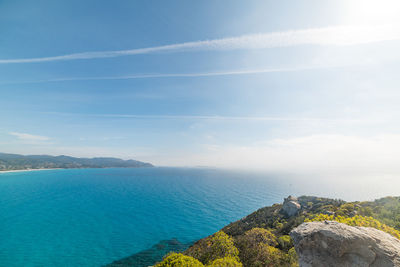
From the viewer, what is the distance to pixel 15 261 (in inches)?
1139

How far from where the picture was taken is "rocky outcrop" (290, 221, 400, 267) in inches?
331

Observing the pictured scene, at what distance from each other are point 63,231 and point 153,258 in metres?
29.7

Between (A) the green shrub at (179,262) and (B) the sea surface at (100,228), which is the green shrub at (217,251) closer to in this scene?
(A) the green shrub at (179,262)

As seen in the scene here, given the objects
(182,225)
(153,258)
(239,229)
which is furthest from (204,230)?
(153,258)

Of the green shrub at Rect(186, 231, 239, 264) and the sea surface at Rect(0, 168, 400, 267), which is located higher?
the green shrub at Rect(186, 231, 239, 264)

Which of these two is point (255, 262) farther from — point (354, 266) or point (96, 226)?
point (96, 226)

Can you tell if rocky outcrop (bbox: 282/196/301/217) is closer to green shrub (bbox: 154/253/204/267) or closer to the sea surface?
the sea surface

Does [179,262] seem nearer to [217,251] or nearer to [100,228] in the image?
[217,251]

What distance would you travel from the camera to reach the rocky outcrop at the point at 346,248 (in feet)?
27.6

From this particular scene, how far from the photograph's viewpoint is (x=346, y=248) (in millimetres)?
8695

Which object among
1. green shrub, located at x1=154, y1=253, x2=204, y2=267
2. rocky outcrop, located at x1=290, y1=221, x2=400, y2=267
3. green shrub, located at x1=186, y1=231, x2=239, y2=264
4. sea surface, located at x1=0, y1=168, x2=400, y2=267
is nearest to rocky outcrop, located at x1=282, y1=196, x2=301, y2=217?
sea surface, located at x1=0, y1=168, x2=400, y2=267

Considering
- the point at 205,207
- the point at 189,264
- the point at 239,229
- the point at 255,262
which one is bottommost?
the point at 205,207

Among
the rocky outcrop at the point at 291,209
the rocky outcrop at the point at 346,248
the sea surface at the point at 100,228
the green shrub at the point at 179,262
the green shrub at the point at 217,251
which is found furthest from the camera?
the rocky outcrop at the point at 291,209

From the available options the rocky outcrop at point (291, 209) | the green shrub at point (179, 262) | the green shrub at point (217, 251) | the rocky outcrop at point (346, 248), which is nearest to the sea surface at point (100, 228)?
the green shrub at point (217, 251)
